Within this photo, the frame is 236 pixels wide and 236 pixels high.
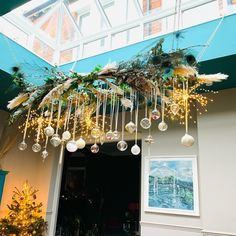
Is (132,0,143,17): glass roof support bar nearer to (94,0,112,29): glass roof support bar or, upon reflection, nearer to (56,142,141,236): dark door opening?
(94,0,112,29): glass roof support bar

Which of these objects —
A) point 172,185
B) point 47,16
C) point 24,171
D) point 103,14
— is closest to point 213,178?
point 172,185

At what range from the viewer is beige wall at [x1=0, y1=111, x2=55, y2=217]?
523 centimetres

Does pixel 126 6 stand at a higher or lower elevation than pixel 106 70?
higher

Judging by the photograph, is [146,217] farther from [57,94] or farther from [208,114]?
[57,94]

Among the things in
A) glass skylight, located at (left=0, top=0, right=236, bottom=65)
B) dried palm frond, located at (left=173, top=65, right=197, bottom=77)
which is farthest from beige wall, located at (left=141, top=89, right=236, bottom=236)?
dried palm frond, located at (left=173, top=65, right=197, bottom=77)

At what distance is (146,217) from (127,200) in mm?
5171

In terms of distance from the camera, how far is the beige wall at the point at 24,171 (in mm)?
5234

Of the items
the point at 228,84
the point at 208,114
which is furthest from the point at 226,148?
the point at 228,84

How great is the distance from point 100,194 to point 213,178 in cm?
506

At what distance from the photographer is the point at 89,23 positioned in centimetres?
515

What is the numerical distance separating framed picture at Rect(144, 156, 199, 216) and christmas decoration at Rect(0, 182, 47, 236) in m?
2.18

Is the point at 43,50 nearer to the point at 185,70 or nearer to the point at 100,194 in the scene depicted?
the point at 185,70

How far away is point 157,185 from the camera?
4.33 m

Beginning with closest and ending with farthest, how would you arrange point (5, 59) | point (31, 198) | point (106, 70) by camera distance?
point (106, 70)
point (5, 59)
point (31, 198)
